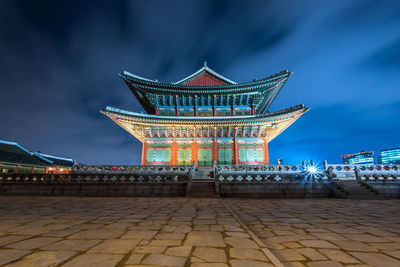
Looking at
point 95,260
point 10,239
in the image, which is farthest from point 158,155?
point 95,260

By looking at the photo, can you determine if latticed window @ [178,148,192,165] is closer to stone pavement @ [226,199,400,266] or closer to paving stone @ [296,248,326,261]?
stone pavement @ [226,199,400,266]

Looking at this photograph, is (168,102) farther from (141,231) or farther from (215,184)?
(141,231)

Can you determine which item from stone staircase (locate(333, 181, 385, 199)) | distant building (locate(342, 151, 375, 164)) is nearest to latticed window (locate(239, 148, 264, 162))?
stone staircase (locate(333, 181, 385, 199))

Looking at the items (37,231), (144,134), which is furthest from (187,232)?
(144,134)

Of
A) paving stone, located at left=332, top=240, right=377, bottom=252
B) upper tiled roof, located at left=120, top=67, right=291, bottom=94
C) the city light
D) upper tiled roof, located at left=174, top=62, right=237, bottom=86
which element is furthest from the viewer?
upper tiled roof, located at left=174, top=62, right=237, bottom=86

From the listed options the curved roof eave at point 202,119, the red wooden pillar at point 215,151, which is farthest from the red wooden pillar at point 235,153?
the curved roof eave at point 202,119

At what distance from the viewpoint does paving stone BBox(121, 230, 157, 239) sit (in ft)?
8.03

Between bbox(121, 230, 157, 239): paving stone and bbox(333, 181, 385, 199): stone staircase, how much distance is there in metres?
9.26

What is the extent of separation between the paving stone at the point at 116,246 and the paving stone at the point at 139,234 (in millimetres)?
132

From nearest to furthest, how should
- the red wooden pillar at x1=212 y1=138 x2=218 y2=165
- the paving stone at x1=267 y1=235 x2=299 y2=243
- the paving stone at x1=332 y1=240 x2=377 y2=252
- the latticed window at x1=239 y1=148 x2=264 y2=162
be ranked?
the paving stone at x1=332 y1=240 x2=377 y2=252
the paving stone at x1=267 y1=235 x2=299 y2=243
the latticed window at x1=239 y1=148 x2=264 y2=162
the red wooden pillar at x1=212 y1=138 x2=218 y2=165

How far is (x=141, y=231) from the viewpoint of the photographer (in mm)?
2742

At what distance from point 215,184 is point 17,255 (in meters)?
7.63

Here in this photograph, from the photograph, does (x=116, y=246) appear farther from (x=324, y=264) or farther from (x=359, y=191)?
(x=359, y=191)

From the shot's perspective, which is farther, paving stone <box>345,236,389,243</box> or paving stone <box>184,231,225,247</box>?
paving stone <box>345,236,389,243</box>
